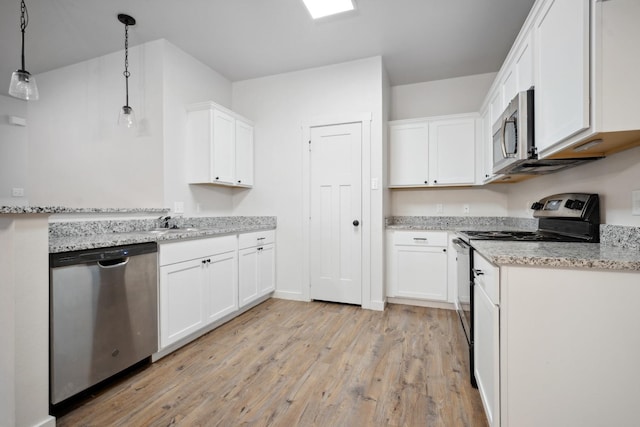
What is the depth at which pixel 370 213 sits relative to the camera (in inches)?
127

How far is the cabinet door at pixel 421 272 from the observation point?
10.4 ft

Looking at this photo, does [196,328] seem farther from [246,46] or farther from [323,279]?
[246,46]

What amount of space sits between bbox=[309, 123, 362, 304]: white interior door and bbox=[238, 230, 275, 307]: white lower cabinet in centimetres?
51

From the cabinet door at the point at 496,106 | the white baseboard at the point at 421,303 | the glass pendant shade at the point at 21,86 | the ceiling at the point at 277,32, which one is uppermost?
the ceiling at the point at 277,32

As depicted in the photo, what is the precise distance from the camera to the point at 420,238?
3.26 m

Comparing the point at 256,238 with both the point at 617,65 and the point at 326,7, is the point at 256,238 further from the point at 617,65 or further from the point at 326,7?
the point at 617,65

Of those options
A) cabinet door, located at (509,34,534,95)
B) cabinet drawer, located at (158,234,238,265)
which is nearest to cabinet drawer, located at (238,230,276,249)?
cabinet drawer, located at (158,234,238,265)

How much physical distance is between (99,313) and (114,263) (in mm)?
293

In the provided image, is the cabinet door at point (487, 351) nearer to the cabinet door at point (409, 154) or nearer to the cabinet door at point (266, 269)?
the cabinet door at point (409, 154)

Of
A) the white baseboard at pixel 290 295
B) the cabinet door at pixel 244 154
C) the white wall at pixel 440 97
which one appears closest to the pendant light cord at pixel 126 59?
the cabinet door at pixel 244 154

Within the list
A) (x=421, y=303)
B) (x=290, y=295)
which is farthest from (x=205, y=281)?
(x=421, y=303)

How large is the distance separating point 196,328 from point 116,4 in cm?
279

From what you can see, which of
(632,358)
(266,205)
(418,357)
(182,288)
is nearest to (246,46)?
(266,205)

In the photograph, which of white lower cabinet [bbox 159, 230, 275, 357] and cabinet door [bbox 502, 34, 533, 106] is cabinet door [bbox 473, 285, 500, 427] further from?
white lower cabinet [bbox 159, 230, 275, 357]
